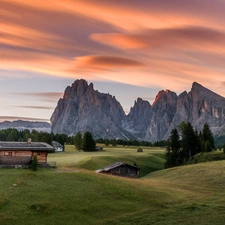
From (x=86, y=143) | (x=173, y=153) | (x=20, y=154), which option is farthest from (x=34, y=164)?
(x=86, y=143)

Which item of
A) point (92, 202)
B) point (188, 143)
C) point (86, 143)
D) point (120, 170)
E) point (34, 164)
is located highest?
point (188, 143)

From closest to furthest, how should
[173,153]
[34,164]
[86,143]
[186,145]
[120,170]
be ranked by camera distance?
[34,164], [120,170], [173,153], [186,145], [86,143]

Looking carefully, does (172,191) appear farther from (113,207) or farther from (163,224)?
(163,224)

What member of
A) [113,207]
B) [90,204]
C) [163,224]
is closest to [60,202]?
[90,204]

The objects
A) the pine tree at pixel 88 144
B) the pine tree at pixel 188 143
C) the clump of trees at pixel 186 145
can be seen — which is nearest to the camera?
the clump of trees at pixel 186 145

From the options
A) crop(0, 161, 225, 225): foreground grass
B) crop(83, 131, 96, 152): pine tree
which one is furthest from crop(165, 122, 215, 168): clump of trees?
crop(0, 161, 225, 225): foreground grass

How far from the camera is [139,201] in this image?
1473 inches

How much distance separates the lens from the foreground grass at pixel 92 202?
2948cm

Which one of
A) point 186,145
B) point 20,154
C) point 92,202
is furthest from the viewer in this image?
point 186,145

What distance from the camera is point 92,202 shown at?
114ft

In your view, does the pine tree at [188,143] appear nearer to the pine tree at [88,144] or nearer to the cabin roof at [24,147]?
the pine tree at [88,144]

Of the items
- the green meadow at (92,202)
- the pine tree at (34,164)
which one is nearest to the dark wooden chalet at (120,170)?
the green meadow at (92,202)

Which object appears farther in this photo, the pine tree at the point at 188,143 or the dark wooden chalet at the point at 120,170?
the pine tree at the point at 188,143

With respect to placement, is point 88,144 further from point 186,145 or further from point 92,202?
point 92,202
